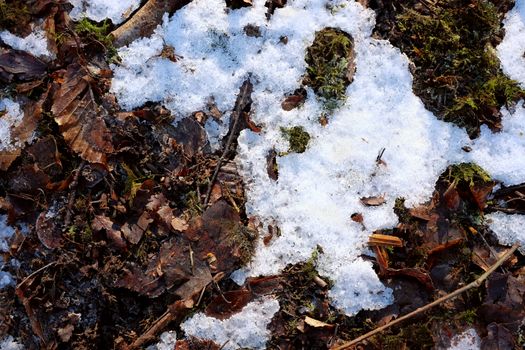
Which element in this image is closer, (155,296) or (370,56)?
(155,296)

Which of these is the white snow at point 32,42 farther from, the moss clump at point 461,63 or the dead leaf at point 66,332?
the moss clump at point 461,63

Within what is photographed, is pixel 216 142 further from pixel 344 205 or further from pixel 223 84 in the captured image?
pixel 344 205

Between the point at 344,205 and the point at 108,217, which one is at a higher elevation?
the point at 344,205

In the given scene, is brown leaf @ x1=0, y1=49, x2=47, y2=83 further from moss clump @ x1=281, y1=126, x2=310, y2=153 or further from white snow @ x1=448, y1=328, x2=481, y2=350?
white snow @ x1=448, y1=328, x2=481, y2=350

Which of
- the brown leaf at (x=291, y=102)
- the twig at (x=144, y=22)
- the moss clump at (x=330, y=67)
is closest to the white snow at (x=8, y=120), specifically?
the twig at (x=144, y=22)

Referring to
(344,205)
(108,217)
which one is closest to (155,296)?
(108,217)

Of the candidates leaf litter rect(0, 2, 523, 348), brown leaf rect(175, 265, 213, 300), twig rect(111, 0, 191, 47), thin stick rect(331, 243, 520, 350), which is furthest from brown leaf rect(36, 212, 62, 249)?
thin stick rect(331, 243, 520, 350)

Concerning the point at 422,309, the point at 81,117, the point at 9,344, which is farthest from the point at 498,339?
the point at 9,344
